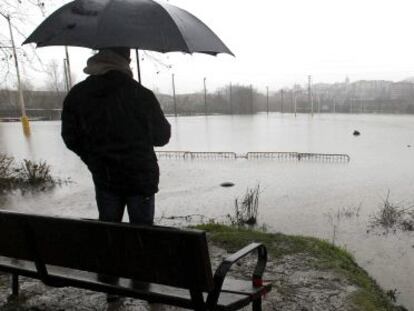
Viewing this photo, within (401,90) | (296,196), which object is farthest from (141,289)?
(401,90)

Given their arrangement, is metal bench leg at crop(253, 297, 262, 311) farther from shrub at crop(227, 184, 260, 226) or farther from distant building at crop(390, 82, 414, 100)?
distant building at crop(390, 82, 414, 100)

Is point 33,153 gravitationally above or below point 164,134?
below

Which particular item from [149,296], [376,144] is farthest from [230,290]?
[376,144]

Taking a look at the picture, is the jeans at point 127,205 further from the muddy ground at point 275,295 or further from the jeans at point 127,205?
the muddy ground at point 275,295

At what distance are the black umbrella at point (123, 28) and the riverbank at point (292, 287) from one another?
2.14 meters

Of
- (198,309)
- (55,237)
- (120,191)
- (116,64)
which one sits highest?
(116,64)

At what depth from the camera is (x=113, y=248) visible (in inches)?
100

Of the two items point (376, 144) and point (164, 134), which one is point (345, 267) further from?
point (376, 144)

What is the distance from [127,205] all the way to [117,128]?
62cm

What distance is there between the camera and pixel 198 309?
2436mm

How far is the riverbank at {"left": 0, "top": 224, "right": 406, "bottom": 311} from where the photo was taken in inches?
139

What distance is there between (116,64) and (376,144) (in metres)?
30.5

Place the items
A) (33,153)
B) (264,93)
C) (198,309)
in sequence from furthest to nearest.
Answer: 1. (264,93)
2. (33,153)
3. (198,309)

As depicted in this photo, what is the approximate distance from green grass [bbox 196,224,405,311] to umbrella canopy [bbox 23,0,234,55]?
109 inches
